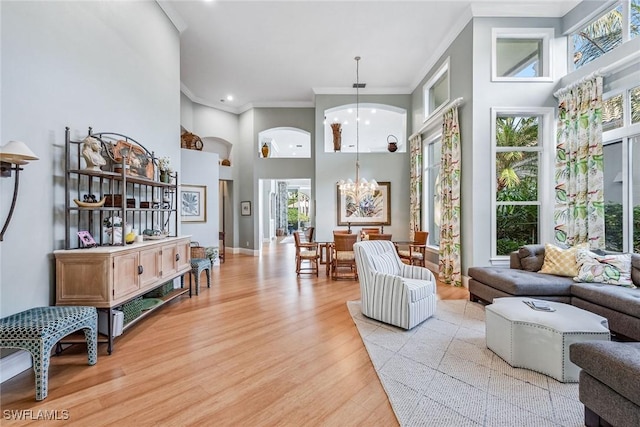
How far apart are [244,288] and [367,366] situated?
2.97 m

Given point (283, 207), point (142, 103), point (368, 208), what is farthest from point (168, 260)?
point (283, 207)

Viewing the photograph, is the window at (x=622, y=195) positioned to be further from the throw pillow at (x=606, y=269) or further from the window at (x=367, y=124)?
the window at (x=367, y=124)

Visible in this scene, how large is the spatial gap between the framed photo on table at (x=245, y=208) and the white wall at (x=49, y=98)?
5.24 metres

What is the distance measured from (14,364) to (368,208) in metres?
6.54

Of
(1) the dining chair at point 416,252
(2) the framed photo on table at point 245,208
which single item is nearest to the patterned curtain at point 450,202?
(1) the dining chair at point 416,252

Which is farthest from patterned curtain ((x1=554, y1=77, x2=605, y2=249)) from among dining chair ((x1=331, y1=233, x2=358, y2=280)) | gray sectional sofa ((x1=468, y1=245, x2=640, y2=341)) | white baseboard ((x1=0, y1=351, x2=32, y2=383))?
white baseboard ((x1=0, y1=351, x2=32, y2=383))

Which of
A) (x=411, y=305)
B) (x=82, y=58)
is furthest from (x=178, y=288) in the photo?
(x=411, y=305)

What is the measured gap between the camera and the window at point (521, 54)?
453cm

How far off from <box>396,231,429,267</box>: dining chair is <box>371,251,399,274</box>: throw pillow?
6.50 ft

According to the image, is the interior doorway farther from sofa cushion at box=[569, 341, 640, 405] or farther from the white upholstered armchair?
sofa cushion at box=[569, 341, 640, 405]

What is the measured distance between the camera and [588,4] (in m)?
4.10

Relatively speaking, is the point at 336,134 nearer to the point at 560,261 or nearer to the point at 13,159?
the point at 560,261

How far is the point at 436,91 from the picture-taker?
6316 mm

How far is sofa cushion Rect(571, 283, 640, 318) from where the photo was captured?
2.61 metres
